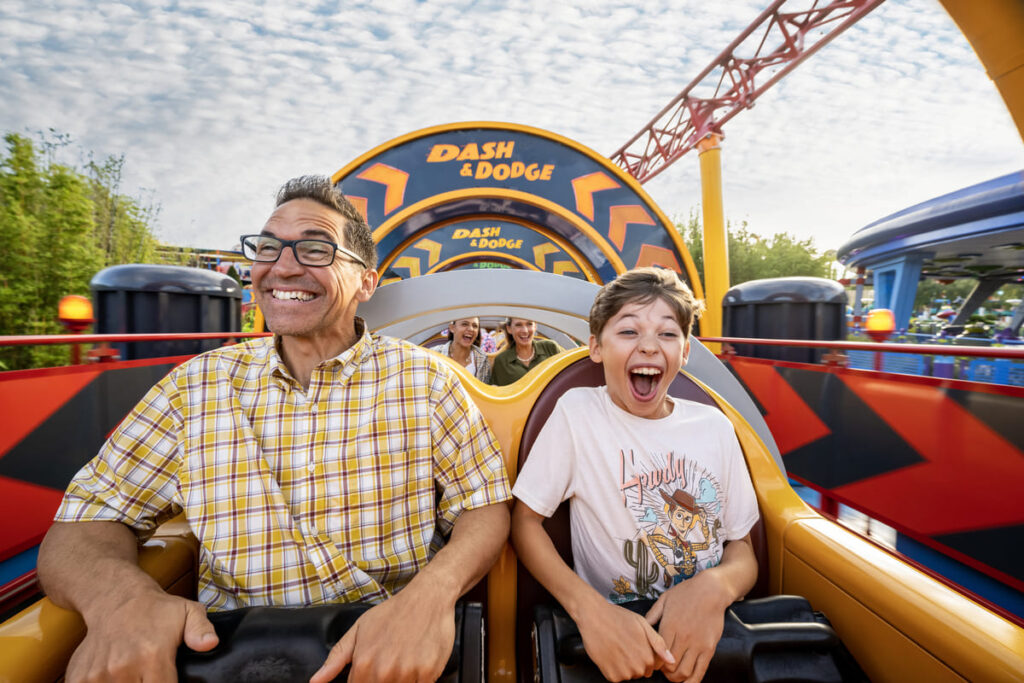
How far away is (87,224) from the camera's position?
26.0 ft

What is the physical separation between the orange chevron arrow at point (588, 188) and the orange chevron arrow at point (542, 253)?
2.02 m

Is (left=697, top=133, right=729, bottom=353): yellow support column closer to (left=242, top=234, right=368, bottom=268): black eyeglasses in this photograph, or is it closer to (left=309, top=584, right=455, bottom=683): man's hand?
(left=242, top=234, right=368, bottom=268): black eyeglasses

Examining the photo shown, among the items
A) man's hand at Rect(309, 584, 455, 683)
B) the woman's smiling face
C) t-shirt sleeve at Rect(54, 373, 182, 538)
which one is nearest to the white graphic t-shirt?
man's hand at Rect(309, 584, 455, 683)

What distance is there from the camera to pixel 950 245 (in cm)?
1112

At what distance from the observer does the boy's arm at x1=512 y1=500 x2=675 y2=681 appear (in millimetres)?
875

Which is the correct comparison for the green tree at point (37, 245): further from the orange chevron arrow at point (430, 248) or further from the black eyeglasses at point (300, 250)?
the black eyeglasses at point (300, 250)

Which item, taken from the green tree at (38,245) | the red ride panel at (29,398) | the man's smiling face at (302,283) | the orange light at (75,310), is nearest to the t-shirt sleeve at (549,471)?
the man's smiling face at (302,283)

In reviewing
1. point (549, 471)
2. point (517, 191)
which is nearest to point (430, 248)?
point (517, 191)

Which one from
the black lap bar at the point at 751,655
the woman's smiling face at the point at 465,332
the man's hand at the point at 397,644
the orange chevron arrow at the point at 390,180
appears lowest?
the black lap bar at the point at 751,655

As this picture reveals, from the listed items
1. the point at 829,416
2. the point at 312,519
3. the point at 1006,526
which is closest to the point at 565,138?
the point at 829,416

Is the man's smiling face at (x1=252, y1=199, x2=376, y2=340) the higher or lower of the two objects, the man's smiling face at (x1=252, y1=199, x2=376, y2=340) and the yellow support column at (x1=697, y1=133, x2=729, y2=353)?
the lower

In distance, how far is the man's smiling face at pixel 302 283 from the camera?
1.17 m

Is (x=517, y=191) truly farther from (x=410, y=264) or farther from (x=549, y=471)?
(x=549, y=471)

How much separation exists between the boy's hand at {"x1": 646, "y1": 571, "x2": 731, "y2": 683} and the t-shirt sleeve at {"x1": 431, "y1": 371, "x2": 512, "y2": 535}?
40 cm
